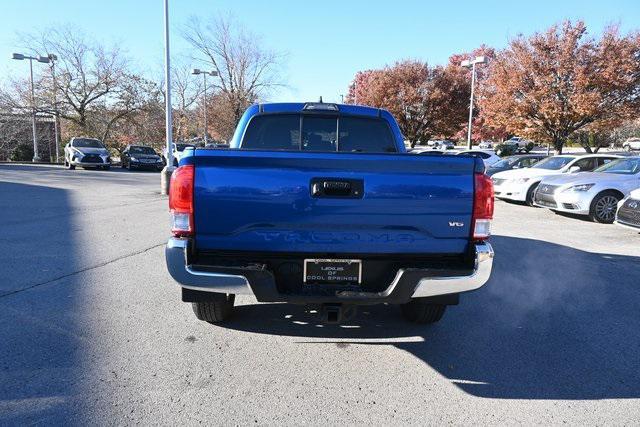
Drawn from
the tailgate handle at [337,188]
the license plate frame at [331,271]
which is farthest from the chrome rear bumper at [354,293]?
the tailgate handle at [337,188]

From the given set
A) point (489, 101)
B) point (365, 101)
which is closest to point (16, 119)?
point (365, 101)

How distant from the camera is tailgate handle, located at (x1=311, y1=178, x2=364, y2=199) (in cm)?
301

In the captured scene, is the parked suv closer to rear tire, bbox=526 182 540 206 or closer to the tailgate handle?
rear tire, bbox=526 182 540 206

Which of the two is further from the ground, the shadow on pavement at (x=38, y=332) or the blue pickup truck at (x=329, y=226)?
the blue pickup truck at (x=329, y=226)

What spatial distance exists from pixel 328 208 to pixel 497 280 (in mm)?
3706

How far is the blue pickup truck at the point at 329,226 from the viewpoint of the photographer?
2.97 meters

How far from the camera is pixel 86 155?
24.5 metres

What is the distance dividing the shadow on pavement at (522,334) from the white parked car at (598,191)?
5049mm

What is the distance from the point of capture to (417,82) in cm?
3547

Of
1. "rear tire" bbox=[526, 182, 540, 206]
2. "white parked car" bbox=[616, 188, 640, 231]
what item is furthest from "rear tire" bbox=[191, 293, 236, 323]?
"rear tire" bbox=[526, 182, 540, 206]

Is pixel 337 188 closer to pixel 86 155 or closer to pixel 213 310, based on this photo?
pixel 213 310

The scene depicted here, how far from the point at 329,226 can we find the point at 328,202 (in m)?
0.17

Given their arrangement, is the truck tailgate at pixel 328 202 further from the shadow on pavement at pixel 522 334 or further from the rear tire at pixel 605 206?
the rear tire at pixel 605 206

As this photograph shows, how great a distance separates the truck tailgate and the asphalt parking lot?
3.15ft
